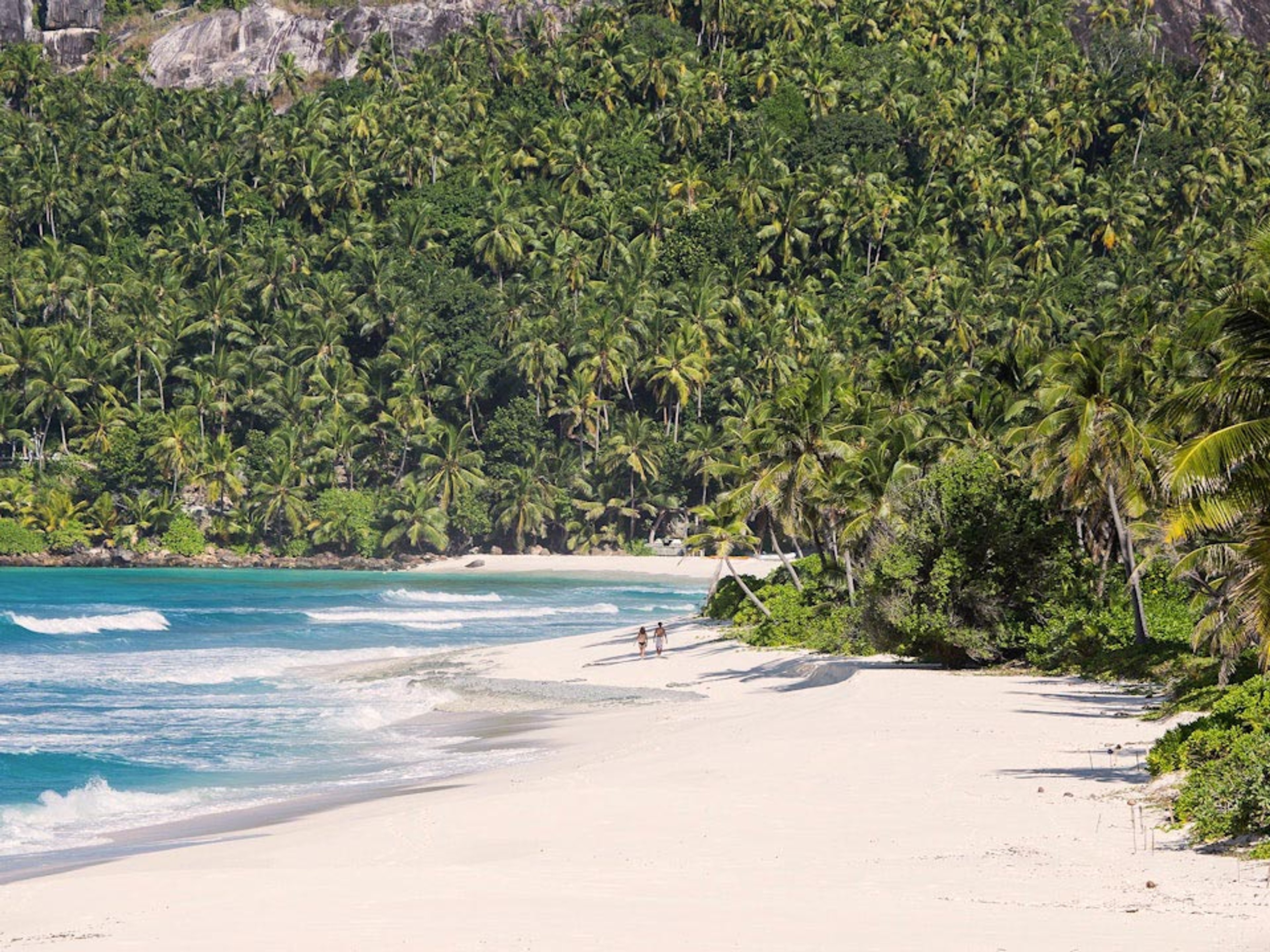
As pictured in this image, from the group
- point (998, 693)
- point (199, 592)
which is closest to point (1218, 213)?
point (199, 592)

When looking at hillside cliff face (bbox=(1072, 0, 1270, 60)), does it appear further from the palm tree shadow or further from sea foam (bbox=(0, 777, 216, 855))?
sea foam (bbox=(0, 777, 216, 855))

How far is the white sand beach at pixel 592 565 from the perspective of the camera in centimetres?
9744

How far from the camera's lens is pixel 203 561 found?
4117 inches

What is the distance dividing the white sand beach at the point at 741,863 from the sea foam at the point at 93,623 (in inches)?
1554

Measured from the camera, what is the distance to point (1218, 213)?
11294 centimetres

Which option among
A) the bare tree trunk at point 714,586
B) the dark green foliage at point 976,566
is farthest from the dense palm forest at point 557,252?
the dark green foliage at point 976,566

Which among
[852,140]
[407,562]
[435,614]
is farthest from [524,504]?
[852,140]

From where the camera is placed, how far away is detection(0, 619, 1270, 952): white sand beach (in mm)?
13047

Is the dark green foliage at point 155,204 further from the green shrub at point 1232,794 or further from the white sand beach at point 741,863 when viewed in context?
the green shrub at point 1232,794

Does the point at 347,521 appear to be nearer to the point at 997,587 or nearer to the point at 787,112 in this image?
the point at 787,112

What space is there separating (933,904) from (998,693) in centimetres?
1715

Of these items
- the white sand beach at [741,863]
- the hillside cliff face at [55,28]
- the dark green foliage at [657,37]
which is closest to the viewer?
the white sand beach at [741,863]

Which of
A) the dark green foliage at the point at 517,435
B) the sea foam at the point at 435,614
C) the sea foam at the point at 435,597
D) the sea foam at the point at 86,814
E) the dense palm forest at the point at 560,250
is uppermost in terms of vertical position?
the dense palm forest at the point at 560,250

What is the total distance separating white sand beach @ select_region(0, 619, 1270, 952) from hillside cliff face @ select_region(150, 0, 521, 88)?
141 metres
